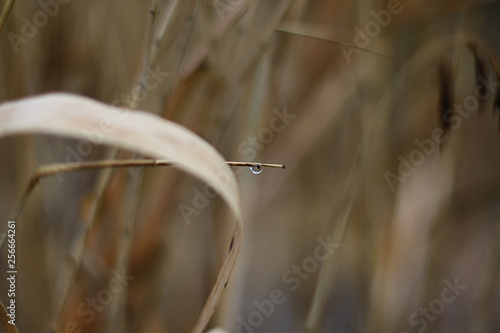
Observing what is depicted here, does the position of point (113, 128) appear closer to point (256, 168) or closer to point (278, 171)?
point (256, 168)

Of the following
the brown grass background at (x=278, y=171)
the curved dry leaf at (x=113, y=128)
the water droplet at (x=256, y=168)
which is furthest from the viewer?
the brown grass background at (x=278, y=171)

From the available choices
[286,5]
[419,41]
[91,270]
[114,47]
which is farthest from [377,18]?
[91,270]

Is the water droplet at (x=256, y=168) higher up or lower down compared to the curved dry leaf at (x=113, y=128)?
higher up

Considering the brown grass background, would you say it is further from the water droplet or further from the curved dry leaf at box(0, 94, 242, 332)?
the curved dry leaf at box(0, 94, 242, 332)

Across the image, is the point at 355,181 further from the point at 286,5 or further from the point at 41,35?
the point at 41,35

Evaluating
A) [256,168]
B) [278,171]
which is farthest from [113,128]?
[278,171]

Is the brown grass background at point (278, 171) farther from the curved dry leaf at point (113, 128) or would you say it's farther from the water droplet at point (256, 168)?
the curved dry leaf at point (113, 128)

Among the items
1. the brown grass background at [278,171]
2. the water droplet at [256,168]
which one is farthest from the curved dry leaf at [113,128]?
the brown grass background at [278,171]

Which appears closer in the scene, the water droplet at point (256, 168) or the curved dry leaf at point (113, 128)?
the curved dry leaf at point (113, 128)

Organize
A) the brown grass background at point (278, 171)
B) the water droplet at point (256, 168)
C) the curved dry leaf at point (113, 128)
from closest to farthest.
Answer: the curved dry leaf at point (113, 128)
the water droplet at point (256, 168)
the brown grass background at point (278, 171)
